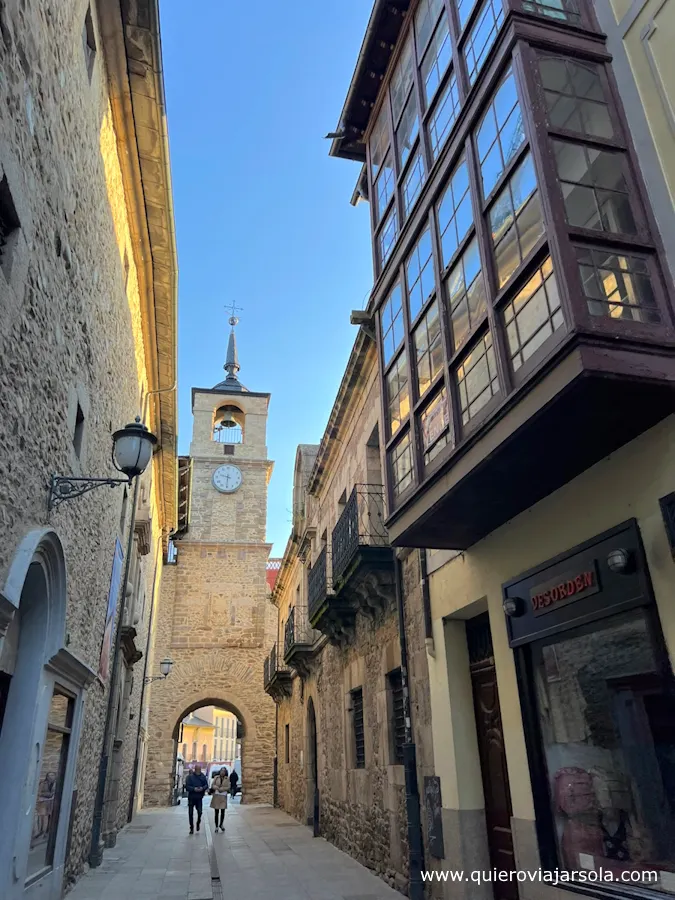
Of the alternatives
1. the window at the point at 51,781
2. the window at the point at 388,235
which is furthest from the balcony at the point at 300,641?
the window at the point at 388,235

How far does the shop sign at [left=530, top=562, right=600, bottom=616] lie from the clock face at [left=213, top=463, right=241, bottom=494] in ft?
79.9

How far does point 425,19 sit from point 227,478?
23.6 meters

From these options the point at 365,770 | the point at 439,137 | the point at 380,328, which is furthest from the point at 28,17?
the point at 365,770

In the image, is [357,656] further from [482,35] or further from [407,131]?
[482,35]

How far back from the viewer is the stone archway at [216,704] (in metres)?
22.8

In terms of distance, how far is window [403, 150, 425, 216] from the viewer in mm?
6875

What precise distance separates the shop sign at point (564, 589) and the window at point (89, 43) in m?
7.02

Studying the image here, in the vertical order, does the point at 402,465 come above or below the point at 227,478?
below

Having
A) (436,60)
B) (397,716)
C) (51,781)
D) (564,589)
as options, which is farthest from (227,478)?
(564,589)

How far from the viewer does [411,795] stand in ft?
23.4

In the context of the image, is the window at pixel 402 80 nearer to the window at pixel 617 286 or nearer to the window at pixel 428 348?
the window at pixel 428 348

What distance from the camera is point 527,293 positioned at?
458 centimetres

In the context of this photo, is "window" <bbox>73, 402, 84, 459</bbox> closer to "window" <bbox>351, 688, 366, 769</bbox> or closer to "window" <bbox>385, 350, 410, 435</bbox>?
"window" <bbox>385, 350, 410, 435</bbox>

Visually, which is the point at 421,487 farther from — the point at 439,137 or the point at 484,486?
the point at 439,137
